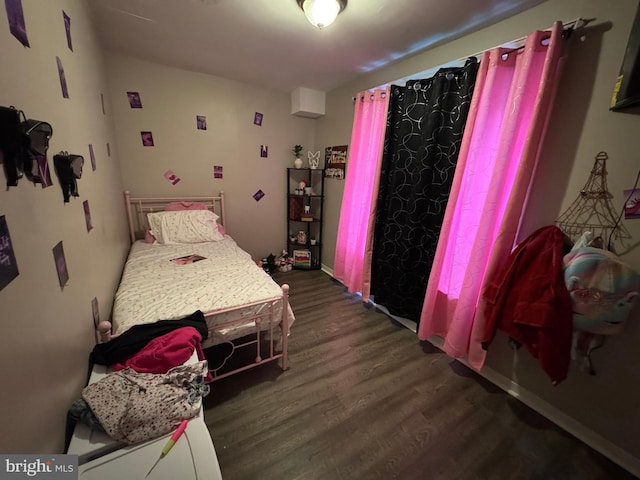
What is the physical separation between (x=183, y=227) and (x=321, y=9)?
2343 mm

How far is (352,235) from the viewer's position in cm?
287

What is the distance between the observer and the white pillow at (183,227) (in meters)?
2.69

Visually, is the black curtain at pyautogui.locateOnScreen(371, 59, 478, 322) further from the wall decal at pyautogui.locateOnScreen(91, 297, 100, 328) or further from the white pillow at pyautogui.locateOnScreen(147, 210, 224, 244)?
the wall decal at pyautogui.locateOnScreen(91, 297, 100, 328)

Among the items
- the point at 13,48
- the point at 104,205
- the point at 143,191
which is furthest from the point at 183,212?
the point at 13,48

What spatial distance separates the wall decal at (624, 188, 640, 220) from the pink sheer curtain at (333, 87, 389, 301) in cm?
159

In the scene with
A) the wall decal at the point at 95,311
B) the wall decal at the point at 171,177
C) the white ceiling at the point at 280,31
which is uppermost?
the white ceiling at the point at 280,31

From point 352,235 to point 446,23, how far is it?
6.32 ft

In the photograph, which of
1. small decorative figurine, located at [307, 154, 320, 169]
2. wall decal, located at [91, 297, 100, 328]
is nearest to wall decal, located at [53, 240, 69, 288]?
wall decal, located at [91, 297, 100, 328]

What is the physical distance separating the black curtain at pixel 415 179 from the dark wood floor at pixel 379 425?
0.65m

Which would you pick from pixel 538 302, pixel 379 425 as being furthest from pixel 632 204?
pixel 379 425

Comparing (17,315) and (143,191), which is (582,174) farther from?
(143,191)

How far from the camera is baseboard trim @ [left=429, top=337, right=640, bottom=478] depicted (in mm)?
1305

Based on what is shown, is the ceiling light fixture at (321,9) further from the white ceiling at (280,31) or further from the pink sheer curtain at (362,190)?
the pink sheer curtain at (362,190)

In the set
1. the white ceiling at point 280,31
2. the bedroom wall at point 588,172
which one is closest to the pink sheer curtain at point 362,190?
the white ceiling at point 280,31
